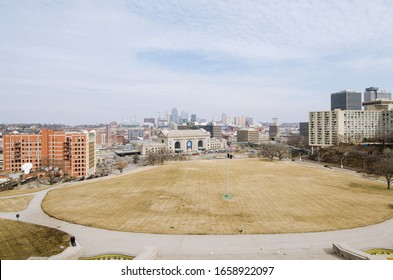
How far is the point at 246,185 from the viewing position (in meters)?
42.4

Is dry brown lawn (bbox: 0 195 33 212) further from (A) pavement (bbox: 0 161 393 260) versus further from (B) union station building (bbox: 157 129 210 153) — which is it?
(B) union station building (bbox: 157 129 210 153)

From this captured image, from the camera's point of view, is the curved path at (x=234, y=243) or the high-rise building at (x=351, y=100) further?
the high-rise building at (x=351, y=100)

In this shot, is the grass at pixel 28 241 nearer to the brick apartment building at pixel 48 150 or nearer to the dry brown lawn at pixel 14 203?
the dry brown lawn at pixel 14 203

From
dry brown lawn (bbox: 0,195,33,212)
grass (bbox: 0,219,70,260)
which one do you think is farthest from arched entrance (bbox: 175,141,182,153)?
grass (bbox: 0,219,70,260)

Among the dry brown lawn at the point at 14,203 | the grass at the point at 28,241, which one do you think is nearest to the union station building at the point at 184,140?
the dry brown lawn at the point at 14,203

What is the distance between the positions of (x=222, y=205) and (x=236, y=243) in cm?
1114

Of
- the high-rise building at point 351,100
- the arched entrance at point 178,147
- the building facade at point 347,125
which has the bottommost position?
the arched entrance at point 178,147

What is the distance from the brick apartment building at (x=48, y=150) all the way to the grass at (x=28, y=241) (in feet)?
170

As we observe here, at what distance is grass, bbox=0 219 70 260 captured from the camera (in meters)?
17.8

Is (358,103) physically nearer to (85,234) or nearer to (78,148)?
(78,148)

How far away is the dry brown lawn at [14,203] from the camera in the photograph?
2873 centimetres

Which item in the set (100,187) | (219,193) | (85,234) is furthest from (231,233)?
(100,187)

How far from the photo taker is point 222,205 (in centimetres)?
3062

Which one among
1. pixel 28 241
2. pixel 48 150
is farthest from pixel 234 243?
pixel 48 150
